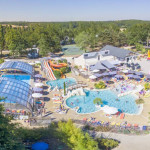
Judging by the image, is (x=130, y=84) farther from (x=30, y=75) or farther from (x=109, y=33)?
(x=109, y=33)

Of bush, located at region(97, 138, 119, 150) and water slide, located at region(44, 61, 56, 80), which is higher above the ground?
water slide, located at region(44, 61, 56, 80)

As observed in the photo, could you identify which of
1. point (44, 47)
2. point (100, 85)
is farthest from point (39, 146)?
point (44, 47)

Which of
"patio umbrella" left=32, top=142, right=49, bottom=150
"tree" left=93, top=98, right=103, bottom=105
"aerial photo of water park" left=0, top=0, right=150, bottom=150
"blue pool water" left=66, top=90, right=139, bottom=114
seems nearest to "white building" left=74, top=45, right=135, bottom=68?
"aerial photo of water park" left=0, top=0, right=150, bottom=150

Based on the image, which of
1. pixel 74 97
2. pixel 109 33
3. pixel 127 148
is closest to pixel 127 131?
pixel 127 148

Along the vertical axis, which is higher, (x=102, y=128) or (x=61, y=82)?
(x=61, y=82)

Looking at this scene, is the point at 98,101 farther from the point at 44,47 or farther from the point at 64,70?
the point at 44,47

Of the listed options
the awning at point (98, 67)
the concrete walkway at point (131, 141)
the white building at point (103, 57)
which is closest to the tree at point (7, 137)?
the concrete walkway at point (131, 141)

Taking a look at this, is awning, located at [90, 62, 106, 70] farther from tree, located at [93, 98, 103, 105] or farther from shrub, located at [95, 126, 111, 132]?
shrub, located at [95, 126, 111, 132]
